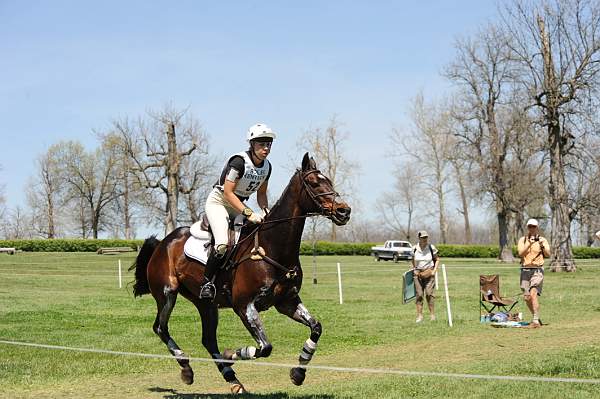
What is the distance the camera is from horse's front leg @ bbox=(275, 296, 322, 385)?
9.20 m

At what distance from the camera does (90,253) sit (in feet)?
237

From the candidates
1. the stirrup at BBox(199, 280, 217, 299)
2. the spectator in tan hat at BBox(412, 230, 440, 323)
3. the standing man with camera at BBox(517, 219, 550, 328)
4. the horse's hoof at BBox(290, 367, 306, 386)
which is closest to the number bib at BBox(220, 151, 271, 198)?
the stirrup at BBox(199, 280, 217, 299)

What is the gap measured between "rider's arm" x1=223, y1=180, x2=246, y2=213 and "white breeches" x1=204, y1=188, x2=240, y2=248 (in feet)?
1.37

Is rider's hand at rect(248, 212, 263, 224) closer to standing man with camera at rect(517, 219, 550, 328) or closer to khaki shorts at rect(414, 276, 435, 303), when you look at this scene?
standing man with camera at rect(517, 219, 550, 328)

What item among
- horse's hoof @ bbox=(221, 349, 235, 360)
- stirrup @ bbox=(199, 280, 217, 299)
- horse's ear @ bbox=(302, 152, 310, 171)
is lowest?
horse's hoof @ bbox=(221, 349, 235, 360)

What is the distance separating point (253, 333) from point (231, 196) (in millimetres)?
1691

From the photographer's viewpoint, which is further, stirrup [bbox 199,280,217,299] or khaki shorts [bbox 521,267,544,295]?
khaki shorts [bbox 521,267,544,295]

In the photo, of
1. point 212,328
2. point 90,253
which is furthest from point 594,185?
point 212,328

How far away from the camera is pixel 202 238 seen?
1052cm

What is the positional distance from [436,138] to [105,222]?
44.1 metres

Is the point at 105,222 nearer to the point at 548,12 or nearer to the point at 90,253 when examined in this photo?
the point at 90,253

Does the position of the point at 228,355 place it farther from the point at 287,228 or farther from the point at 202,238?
the point at 287,228

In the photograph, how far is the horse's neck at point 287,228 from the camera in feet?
30.9

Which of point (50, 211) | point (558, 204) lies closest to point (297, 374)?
point (558, 204)
